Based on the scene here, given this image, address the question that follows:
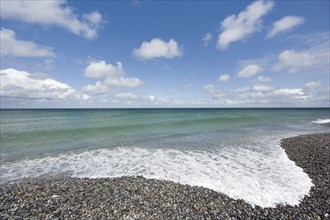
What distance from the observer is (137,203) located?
623cm

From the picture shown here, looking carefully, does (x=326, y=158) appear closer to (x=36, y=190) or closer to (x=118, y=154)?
(x=118, y=154)

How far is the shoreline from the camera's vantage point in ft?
18.7

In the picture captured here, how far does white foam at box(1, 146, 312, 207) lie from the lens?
781 centimetres

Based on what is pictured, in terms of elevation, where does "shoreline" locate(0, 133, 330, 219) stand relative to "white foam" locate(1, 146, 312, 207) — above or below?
above

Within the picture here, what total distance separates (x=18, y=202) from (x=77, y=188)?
186cm

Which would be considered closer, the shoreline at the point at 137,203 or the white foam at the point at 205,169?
the shoreline at the point at 137,203

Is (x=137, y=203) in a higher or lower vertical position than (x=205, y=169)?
higher

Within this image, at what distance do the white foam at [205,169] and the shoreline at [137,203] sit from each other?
0.63m

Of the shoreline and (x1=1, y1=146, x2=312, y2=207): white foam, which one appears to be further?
(x1=1, y1=146, x2=312, y2=207): white foam

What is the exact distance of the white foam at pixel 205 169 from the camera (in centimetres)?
781

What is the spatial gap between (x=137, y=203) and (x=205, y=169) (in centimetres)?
538

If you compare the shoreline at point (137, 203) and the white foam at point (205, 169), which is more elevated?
the shoreline at point (137, 203)

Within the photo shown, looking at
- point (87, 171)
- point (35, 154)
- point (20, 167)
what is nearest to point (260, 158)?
point (87, 171)

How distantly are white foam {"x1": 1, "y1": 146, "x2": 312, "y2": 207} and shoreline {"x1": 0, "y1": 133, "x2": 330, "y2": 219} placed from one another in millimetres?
631
